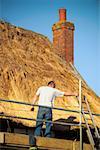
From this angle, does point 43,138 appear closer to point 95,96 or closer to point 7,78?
point 7,78

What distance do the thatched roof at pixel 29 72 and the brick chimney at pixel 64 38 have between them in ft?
1.00

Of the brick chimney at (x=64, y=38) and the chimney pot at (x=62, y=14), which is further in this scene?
the chimney pot at (x=62, y=14)

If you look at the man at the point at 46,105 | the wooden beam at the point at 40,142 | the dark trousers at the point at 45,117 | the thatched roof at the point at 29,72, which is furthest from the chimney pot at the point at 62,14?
the wooden beam at the point at 40,142

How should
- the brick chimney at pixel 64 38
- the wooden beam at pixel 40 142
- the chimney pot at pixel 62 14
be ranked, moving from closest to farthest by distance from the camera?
the wooden beam at pixel 40 142 → the brick chimney at pixel 64 38 → the chimney pot at pixel 62 14

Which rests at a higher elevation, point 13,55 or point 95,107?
point 13,55

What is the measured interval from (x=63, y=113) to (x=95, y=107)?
81.0 inches

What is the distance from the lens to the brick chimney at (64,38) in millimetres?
16734

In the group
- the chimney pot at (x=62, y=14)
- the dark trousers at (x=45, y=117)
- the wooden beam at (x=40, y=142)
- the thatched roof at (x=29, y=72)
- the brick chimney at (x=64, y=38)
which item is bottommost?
the wooden beam at (x=40, y=142)

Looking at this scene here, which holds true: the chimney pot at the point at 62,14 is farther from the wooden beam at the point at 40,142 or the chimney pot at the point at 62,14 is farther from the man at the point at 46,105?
the wooden beam at the point at 40,142

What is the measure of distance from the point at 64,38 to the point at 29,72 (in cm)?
301

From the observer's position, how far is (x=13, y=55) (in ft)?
48.2

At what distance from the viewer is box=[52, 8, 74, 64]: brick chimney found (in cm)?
1673

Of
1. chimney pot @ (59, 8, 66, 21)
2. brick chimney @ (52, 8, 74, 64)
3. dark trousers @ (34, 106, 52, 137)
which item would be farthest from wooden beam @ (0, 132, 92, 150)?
chimney pot @ (59, 8, 66, 21)

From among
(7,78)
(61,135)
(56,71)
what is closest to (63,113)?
(61,135)
